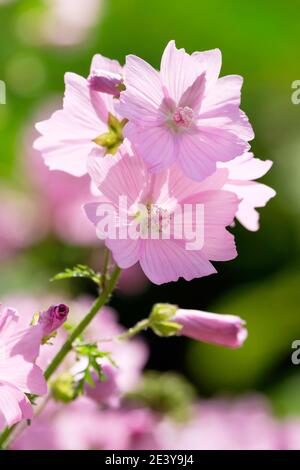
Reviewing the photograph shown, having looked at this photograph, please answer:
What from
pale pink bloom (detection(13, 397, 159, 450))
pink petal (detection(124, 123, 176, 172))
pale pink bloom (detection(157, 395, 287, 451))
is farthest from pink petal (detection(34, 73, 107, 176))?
pale pink bloom (detection(157, 395, 287, 451))

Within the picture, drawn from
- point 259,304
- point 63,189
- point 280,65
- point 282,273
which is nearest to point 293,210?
point 282,273

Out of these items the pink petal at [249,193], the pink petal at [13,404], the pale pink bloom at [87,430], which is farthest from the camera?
the pale pink bloom at [87,430]

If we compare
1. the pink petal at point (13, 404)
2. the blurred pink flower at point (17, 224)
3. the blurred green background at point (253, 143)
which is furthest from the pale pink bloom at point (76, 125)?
the blurred pink flower at point (17, 224)

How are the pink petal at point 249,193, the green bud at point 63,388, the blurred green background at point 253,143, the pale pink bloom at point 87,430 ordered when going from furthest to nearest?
the blurred green background at point 253,143
the pale pink bloom at point 87,430
the green bud at point 63,388
the pink petal at point 249,193

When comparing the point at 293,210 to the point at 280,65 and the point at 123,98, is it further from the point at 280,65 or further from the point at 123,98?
the point at 123,98

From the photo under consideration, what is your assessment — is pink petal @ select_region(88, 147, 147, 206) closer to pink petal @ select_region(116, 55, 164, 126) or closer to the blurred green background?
pink petal @ select_region(116, 55, 164, 126)

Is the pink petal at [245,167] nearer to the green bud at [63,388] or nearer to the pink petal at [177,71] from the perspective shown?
the pink petal at [177,71]

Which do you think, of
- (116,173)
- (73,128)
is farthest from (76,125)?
(116,173)
